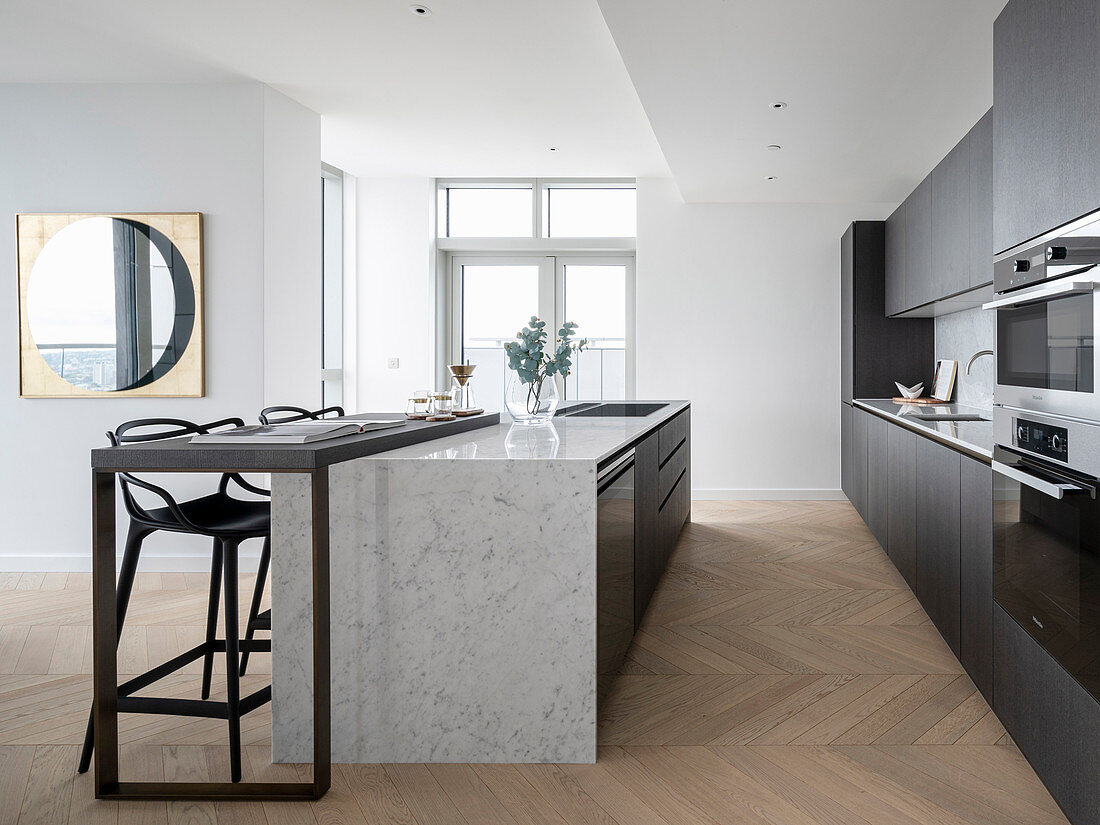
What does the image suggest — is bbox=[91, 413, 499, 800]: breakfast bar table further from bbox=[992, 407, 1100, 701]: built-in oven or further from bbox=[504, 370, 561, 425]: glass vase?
bbox=[992, 407, 1100, 701]: built-in oven

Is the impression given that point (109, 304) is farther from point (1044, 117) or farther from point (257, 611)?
point (1044, 117)

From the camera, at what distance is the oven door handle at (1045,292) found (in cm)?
167

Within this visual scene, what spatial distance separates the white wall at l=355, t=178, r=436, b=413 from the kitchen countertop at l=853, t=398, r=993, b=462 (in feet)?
11.8

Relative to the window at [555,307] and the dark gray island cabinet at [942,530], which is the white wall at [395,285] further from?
the dark gray island cabinet at [942,530]

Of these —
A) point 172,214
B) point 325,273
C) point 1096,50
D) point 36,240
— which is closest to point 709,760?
point 1096,50

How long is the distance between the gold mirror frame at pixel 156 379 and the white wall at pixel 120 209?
5 centimetres

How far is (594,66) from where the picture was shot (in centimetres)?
422

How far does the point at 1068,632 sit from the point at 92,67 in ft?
15.9

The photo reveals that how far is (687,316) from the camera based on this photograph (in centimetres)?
670

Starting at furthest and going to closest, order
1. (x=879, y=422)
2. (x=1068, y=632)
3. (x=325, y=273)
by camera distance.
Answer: (x=325, y=273) → (x=879, y=422) → (x=1068, y=632)

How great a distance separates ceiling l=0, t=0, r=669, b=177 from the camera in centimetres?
358

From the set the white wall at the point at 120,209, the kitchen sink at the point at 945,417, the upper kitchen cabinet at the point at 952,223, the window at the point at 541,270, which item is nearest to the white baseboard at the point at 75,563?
the white wall at the point at 120,209

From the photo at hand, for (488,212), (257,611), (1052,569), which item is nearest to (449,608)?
(257,611)

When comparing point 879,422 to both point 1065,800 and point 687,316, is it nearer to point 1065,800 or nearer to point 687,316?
point 687,316
